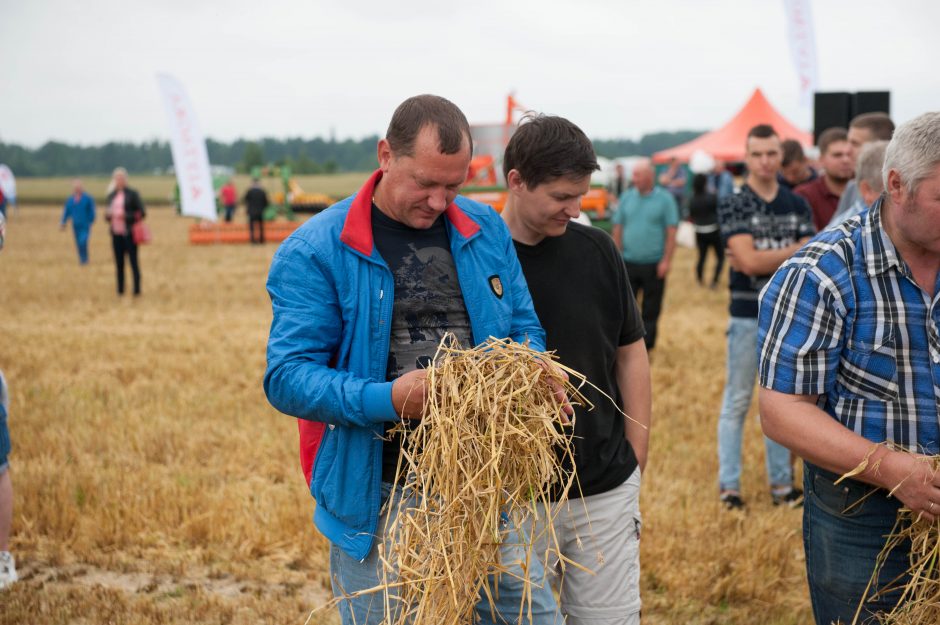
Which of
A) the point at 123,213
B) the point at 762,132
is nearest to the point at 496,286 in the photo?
the point at 762,132

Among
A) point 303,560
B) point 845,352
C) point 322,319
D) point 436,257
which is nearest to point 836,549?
point 845,352

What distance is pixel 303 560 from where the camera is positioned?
511 cm

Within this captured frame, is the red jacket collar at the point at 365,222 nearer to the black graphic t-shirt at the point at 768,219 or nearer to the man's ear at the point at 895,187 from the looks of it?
the man's ear at the point at 895,187

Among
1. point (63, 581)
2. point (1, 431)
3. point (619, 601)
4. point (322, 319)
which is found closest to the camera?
point (322, 319)

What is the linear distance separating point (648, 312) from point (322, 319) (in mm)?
7396

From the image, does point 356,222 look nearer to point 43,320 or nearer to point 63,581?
point 63,581

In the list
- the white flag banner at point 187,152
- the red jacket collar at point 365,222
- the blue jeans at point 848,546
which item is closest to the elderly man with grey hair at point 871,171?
the blue jeans at point 848,546

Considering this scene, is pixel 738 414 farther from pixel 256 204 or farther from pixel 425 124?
pixel 256 204

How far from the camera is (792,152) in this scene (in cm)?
788

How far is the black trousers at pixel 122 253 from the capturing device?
606 inches

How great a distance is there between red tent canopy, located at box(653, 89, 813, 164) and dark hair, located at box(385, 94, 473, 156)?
863 inches

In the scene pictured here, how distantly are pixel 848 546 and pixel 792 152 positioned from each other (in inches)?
230

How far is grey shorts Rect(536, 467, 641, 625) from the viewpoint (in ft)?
10.0

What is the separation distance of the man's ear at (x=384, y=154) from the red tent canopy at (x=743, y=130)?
2193cm
